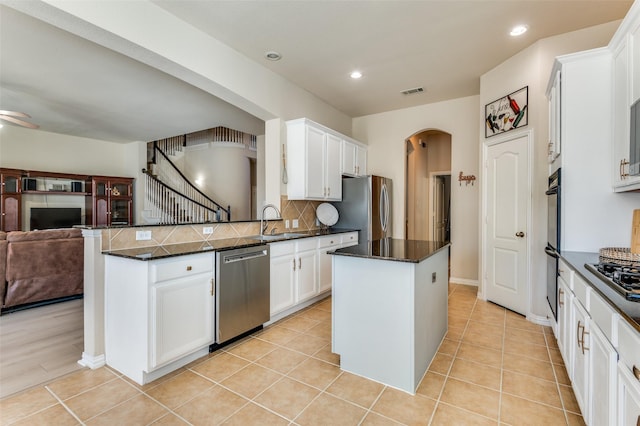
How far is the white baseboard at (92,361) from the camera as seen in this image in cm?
234

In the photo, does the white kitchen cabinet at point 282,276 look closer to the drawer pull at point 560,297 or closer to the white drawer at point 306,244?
the white drawer at point 306,244

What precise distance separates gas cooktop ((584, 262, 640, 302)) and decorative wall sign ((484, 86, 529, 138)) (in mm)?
2152

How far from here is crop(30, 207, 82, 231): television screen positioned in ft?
21.0

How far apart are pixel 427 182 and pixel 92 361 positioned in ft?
19.5

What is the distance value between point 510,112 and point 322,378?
3563 mm

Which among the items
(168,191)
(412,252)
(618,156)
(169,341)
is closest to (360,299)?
(412,252)

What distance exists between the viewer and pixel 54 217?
21.8 ft

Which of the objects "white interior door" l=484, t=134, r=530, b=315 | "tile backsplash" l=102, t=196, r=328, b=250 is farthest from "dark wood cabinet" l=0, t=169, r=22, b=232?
"white interior door" l=484, t=134, r=530, b=315

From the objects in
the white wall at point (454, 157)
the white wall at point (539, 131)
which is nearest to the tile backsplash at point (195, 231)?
the white wall at point (454, 157)

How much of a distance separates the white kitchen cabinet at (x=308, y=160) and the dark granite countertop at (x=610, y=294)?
2768 millimetres

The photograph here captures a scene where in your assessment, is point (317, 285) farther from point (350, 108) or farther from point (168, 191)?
point (168, 191)

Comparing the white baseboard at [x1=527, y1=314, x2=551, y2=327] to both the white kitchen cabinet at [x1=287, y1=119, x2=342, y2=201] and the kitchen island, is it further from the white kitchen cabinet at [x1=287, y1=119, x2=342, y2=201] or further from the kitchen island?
the white kitchen cabinet at [x1=287, y1=119, x2=342, y2=201]

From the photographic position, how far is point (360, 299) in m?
2.26

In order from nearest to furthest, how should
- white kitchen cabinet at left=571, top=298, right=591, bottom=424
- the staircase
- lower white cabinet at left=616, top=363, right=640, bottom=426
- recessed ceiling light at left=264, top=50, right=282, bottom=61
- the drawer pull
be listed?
lower white cabinet at left=616, top=363, right=640, bottom=426, white kitchen cabinet at left=571, top=298, right=591, bottom=424, the drawer pull, recessed ceiling light at left=264, top=50, right=282, bottom=61, the staircase
